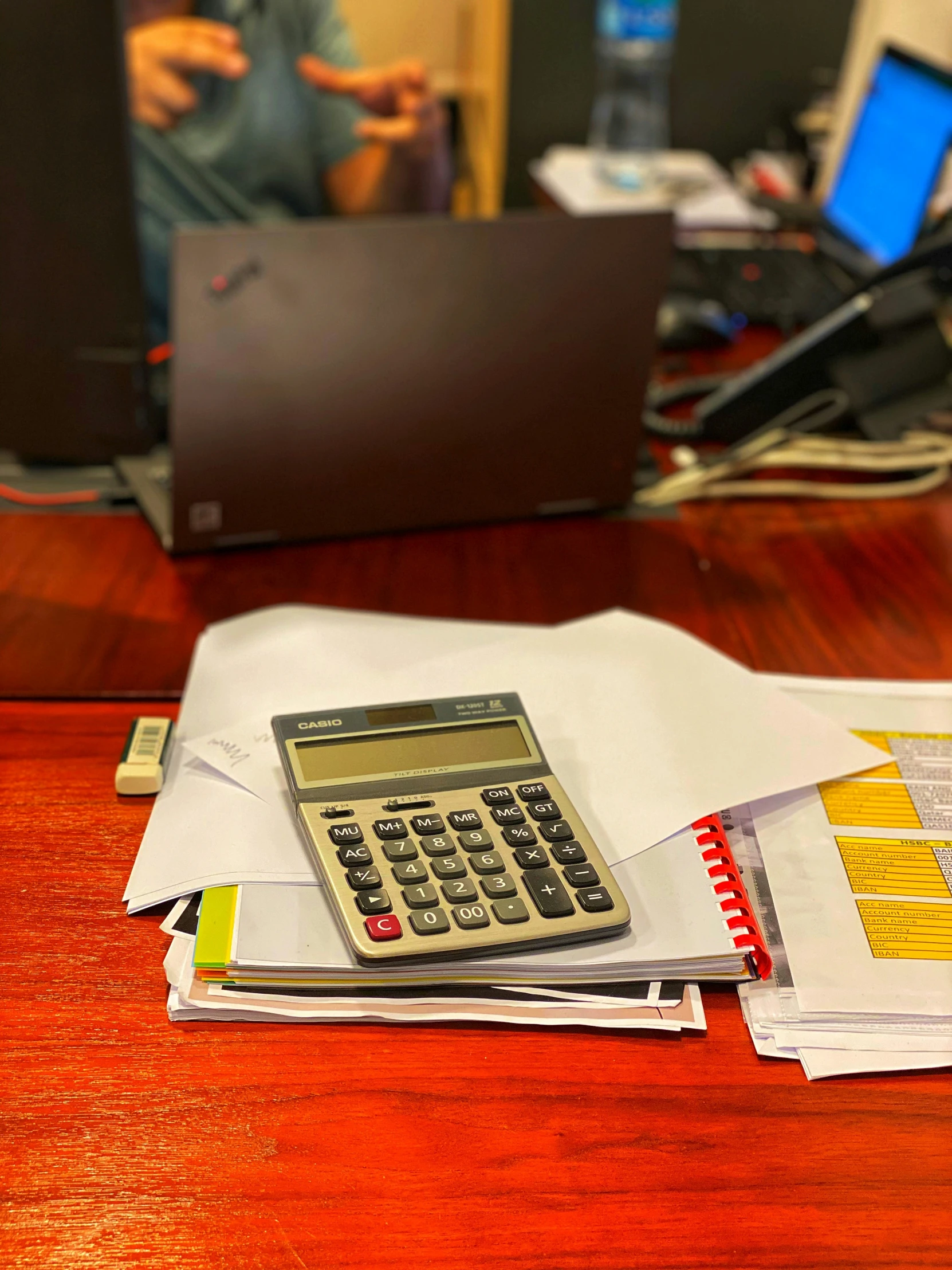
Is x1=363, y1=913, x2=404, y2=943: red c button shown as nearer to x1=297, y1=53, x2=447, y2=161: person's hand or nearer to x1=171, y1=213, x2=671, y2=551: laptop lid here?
x1=171, y1=213, x2=671, y2=551: laptop lid

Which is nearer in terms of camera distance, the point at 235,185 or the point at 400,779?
the point at 400,779

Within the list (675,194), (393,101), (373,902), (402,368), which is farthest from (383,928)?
(393,101)

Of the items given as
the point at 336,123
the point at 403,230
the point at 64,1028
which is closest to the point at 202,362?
the point at 403,230

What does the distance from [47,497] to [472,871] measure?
0.63 metres

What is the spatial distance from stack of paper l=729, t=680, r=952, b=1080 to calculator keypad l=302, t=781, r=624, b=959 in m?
0.10

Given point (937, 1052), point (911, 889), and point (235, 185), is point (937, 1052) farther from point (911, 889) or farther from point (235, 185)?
point (235, 185)

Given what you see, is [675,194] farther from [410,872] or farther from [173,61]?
[410,872]

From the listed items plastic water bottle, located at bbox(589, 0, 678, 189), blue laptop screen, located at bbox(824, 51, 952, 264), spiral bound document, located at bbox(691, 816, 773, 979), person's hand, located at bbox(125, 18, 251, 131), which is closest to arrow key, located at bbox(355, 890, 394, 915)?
spiral bound document, located at bbox(691, 816, 773, 979)

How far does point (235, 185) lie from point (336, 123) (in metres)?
0.25

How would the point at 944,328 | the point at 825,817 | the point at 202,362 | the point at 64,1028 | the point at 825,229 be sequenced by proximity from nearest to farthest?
the point at 64,1028 → the point at 825,817 → the point at 202,362 → the point at 944,328 → the point at 825,229

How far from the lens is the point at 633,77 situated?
7.82 ft

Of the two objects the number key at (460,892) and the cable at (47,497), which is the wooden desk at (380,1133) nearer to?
the number key at (460,892)

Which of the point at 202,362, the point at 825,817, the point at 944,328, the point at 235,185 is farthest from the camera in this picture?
the point at 235,185

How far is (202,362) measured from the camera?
841 millimetres
